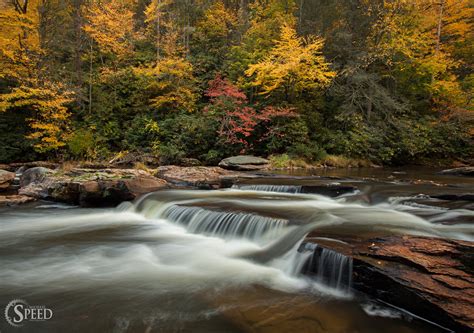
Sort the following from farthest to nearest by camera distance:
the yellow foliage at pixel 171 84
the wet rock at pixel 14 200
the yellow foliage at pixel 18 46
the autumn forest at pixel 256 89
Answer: the yellow foliage at pixel 171 84 → the autumn forest at pixel 256 89 → the yellow foliage at pixel 18 46 → the wet rock at pixel 14 200

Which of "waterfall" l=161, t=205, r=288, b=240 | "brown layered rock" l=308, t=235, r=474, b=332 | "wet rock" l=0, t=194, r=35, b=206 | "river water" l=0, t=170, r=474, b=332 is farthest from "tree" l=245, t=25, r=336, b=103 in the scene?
"brown layered rock" l=308, t=235, r=474, b=332

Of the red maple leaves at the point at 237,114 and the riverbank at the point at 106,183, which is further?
the red maple leaves at the point at 237,114

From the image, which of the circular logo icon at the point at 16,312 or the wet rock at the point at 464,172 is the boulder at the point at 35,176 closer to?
the circular logo icon at the point at 16,312

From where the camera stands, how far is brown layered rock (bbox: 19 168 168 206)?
8836 mm

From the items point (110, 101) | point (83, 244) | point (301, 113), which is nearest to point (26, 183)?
point (83, 244)

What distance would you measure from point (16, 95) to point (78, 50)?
19.1 ft

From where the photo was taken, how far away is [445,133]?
1711 centimetres

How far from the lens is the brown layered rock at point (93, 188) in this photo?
884 cm

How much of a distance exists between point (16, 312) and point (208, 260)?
8.86 feet

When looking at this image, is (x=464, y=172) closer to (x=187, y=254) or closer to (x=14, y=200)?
(x=187, y=254)

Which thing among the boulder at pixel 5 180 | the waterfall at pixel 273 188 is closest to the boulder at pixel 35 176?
the boulder at pixel 5 180

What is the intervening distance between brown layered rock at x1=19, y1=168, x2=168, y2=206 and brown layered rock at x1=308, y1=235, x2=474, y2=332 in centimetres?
682

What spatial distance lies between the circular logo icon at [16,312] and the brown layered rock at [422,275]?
3.88 meters

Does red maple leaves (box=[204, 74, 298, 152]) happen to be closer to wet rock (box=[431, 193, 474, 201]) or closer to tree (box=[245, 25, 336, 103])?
tree (box=[245, 25, 336, 103])
